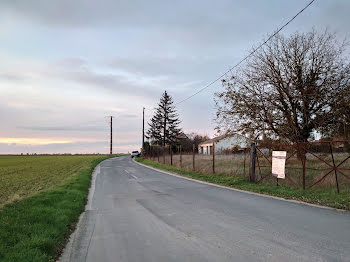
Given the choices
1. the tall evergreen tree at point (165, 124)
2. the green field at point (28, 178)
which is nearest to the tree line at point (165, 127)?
the tall evergreen tree at point (165, 124)

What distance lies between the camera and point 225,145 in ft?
204

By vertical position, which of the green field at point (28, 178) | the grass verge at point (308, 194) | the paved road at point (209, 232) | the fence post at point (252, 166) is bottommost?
the green field at point (28, 178)

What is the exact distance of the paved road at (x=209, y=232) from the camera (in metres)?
4.90

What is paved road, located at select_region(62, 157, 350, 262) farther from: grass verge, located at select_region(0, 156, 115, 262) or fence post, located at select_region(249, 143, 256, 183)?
fence post, located at select_region(249, 143, 256, 183)

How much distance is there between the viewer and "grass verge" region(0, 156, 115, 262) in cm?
496

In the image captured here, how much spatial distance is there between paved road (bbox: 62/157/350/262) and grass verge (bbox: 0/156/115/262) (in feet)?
1.02

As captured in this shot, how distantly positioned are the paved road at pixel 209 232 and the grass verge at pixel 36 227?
12.3 inches

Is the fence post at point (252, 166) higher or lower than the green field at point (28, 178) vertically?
higher

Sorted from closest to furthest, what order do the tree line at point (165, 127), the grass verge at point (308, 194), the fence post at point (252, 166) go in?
1. the grass verge at point (308, 194)
2. the fence post at point (252, 166)
3. the tree line at point (165, 127)

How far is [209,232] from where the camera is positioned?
6219mm

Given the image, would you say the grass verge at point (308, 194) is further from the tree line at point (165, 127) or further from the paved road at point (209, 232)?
the tree line at point (165, 127)

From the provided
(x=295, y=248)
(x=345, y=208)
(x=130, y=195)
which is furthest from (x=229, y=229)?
(x=130, y=195)

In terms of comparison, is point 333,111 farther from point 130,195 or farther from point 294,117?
point 130,195

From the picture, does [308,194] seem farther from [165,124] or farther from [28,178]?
[165,124]
